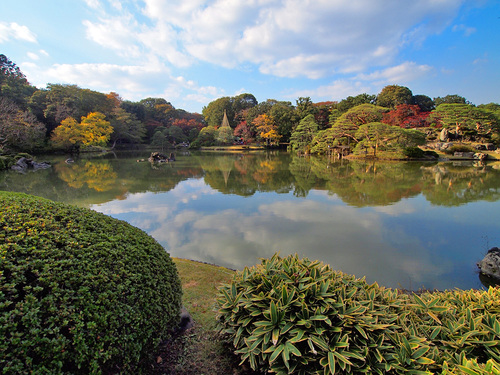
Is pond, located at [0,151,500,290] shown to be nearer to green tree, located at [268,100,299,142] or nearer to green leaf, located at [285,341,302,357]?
green leaf, located at [285,341,302,357]

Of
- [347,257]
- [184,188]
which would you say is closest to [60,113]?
[184,188]

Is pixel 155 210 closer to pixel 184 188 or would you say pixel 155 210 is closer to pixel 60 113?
pixel 184 188

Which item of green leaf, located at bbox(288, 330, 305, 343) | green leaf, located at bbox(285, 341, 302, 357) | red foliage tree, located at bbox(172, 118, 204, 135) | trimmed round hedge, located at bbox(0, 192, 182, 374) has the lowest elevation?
green leaf, located at bbox(285, 341, 302, 357)

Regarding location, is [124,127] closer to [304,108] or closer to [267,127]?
[267,127]

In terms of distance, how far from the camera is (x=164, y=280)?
1.83 m

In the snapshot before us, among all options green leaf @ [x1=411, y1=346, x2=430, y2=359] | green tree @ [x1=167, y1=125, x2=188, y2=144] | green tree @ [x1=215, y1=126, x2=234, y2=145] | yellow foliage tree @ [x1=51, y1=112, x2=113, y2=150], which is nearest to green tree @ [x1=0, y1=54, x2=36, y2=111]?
yellow foliage tree @ [x1=51, y1=112, x2=113, y2=150]

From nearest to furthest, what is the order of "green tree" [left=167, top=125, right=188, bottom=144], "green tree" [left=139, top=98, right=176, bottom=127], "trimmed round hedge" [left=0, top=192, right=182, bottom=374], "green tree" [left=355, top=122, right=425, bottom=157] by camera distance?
"trimmed round hedge" [left=0, top=192, right=182, bottom=374]
"green tree" [left=355, top=122, right=425, bottom=157]
"green tree" [left=167, top=125, right=188, bottom=144]
"green tree" [left=139, top=98, right=176, bottom=127]

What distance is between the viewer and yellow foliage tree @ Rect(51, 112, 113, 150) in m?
23.4

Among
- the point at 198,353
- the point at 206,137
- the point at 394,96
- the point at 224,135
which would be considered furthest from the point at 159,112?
the point at 198,353

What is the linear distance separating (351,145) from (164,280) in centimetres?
2612

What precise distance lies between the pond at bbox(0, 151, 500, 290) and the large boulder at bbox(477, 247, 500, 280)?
134 mm

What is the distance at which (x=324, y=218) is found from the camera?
21.1 feet

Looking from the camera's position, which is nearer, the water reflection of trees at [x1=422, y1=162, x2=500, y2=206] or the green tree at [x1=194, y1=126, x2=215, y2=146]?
the water reflection of trees at [x1=422, y1=162, x2=500, y2=206]

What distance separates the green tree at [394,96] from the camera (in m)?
35.8
